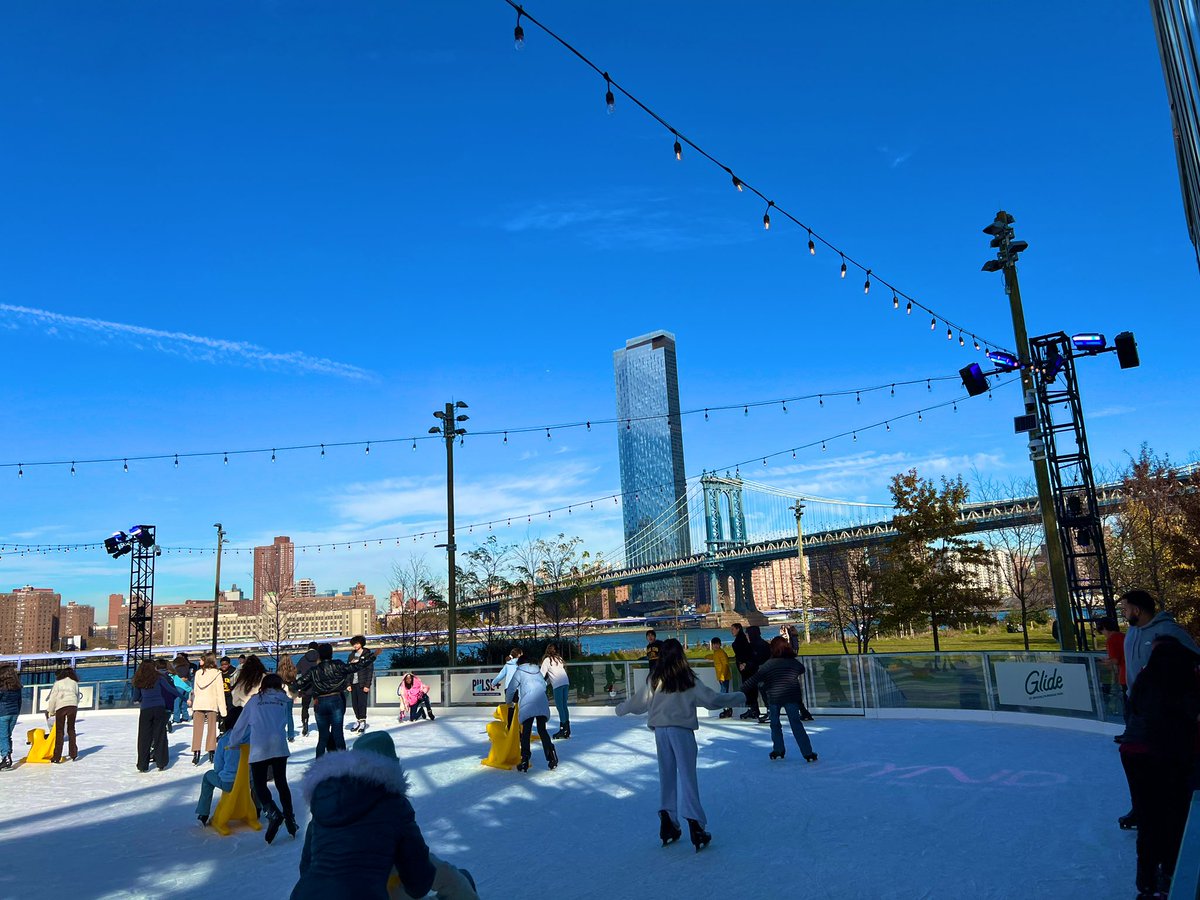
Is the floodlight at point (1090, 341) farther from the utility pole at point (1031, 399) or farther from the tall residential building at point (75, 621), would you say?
the tall residential building at point (75, 621)

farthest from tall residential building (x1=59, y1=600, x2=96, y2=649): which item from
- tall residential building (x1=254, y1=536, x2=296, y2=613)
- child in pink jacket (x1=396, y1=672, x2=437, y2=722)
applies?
child in pink jacket (x1=396, y1=672, x2=437, y2=722)

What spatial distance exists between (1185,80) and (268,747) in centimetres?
857

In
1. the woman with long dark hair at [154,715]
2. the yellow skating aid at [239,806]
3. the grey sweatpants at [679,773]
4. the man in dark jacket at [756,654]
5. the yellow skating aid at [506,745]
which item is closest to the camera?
the grey sweatpants at [679,773]

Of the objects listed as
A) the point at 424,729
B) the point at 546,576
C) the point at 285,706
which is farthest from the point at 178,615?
the point at 285,706

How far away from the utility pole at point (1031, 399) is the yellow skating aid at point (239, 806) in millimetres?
9927

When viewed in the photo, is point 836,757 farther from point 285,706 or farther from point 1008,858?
point 285,706

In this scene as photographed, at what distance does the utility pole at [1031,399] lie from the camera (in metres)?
11.6

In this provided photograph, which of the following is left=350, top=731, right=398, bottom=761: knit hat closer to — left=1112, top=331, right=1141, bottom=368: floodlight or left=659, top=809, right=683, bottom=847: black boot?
left=659, top=809, right=683, bottom=847: black boot

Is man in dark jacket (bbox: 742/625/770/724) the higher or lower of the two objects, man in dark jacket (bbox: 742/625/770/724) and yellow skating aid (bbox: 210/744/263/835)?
the higher

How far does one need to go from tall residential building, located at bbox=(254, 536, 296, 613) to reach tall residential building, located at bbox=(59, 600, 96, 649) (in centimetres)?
10271

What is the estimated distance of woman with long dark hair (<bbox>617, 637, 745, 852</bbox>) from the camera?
19.8 ft

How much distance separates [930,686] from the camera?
12867 millimetres

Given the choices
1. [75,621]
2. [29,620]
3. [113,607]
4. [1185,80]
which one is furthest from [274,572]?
[113,607]

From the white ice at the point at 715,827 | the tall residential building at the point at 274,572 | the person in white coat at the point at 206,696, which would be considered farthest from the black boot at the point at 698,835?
the tall residential building at the point at 274,572
